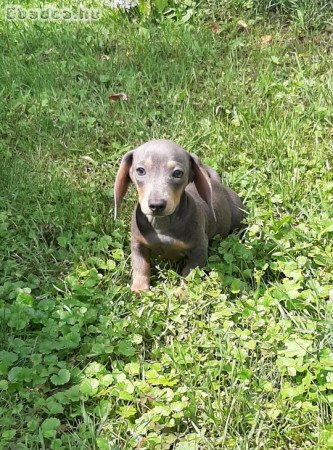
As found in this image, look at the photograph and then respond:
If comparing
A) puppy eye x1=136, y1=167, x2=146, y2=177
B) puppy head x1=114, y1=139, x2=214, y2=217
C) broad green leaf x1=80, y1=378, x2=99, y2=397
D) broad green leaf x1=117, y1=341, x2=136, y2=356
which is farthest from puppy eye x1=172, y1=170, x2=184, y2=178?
broad green leaf x1=80, y1=378, x2=99, y2=397

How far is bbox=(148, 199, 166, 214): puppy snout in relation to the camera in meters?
3.27

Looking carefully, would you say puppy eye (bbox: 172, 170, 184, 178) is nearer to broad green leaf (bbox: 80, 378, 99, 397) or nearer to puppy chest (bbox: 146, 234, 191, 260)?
puppy chest (bbox: 146, 234, 191, 260)

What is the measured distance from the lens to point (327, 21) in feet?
19.5

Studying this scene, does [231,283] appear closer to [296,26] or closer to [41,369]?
[41,369]

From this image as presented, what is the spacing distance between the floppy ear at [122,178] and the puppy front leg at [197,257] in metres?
0.50

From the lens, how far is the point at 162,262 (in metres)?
3.91

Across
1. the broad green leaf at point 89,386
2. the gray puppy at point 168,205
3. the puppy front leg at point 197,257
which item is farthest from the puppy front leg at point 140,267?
the broad green leaf at point 89,386

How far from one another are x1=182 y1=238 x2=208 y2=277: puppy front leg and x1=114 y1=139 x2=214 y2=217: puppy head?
A: 0.89 ft

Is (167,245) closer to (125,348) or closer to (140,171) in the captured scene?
(140,171)

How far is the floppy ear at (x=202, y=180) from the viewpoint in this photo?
11.7 ft

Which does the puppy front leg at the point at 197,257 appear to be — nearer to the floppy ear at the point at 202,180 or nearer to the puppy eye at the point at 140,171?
the floppy ear at the point at 202,180

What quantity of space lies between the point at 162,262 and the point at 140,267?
0.81ft

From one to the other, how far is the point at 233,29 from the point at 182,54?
663mm

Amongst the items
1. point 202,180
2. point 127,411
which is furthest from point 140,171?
point 127,411
